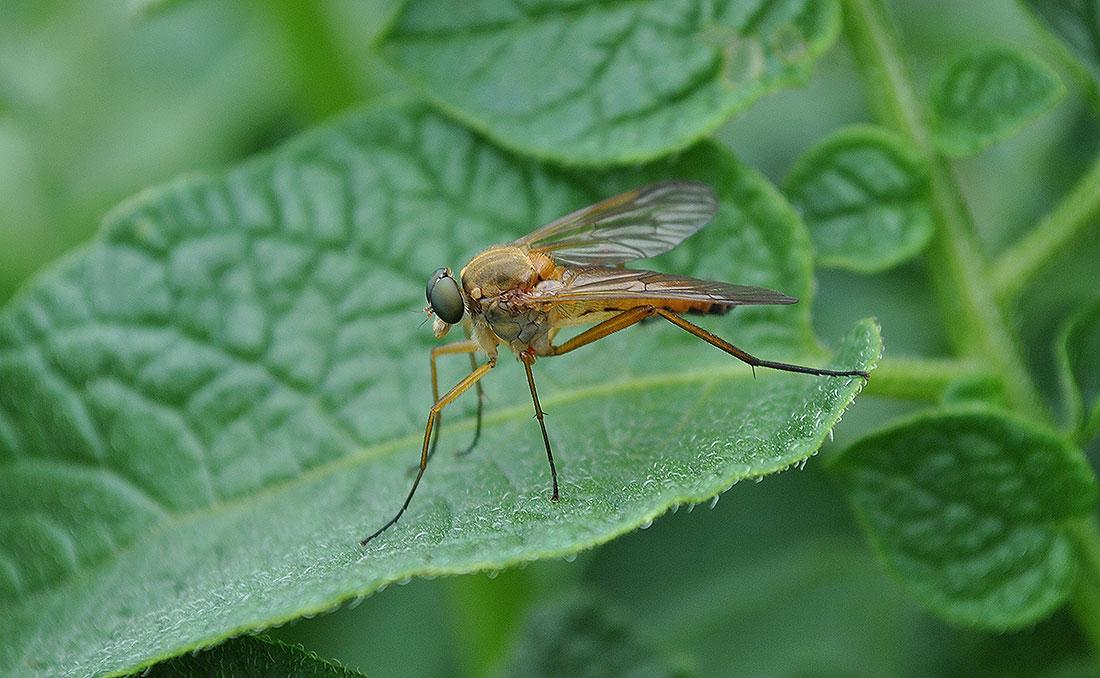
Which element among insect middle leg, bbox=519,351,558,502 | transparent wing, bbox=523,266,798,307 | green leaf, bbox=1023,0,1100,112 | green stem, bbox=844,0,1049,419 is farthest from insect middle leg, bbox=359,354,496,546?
green leaf, bbox=1023,0,1100,112

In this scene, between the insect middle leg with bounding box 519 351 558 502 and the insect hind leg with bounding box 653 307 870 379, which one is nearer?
the insect middle leg with bounding box 519 351 558 502

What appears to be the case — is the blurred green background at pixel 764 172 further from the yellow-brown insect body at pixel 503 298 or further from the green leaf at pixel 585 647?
the yellow-brown insect body at pixel 503 298

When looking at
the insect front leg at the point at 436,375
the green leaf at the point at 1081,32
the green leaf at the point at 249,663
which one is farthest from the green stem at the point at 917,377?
the green leaf at the point at 249,663

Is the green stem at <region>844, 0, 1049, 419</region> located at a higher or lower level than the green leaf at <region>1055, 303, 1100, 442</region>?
higher

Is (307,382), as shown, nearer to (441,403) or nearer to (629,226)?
(441,403)

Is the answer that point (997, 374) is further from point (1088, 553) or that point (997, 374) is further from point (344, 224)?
point (344, 224)

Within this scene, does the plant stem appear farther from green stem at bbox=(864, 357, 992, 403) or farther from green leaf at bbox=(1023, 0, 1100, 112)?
green leaf at bbox=(1023, 0, 1100, 112)

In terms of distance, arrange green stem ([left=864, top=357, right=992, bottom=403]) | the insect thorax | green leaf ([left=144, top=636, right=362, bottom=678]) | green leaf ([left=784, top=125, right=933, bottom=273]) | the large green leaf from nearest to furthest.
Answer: green leaf ([left=144, top=636, right=362, bottom=678])
the large green leaf
green stem ([left=864, top=357, right=992, bottom=403])
green leaf ([left=784, top=125, right=933, bottom=273])
the insect thorax
